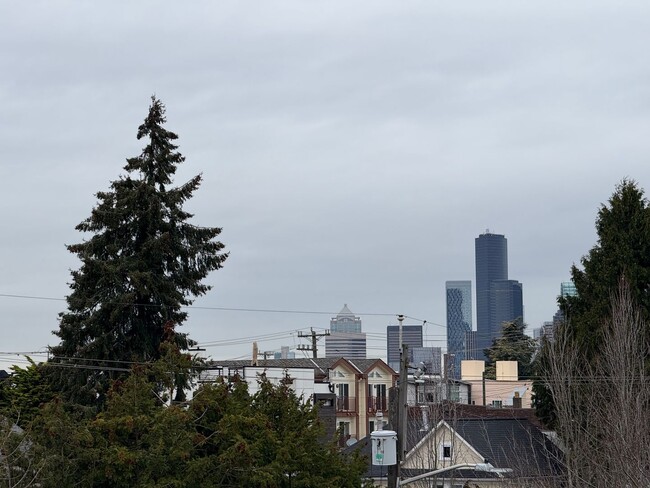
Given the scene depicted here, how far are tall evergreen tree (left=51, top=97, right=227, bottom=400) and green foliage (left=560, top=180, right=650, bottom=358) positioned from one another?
1503 cm

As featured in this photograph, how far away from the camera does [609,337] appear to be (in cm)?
3644

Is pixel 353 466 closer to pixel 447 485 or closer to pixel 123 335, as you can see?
pixel 123 335

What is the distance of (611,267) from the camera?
142ft

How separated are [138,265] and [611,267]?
60.9ft

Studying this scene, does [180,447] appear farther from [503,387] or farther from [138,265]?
[503,387]

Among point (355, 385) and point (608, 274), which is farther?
point (355, 385)

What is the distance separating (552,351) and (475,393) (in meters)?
69.3

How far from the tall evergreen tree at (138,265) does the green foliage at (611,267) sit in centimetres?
1503

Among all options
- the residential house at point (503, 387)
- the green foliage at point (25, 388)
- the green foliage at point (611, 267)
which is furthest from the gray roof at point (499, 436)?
the residential house at point (503, 387)

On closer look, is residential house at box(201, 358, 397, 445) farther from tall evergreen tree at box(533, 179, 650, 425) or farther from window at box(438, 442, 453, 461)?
tall evergreen tree at box(533, 179, 650, 425)

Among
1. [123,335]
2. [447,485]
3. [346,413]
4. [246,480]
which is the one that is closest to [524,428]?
[447,485]

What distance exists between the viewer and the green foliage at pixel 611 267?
42.6 m

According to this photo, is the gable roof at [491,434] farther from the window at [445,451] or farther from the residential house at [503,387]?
the residential house at [503,387]

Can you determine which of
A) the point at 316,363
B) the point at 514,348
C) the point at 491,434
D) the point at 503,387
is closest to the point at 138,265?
the point at 491,434
